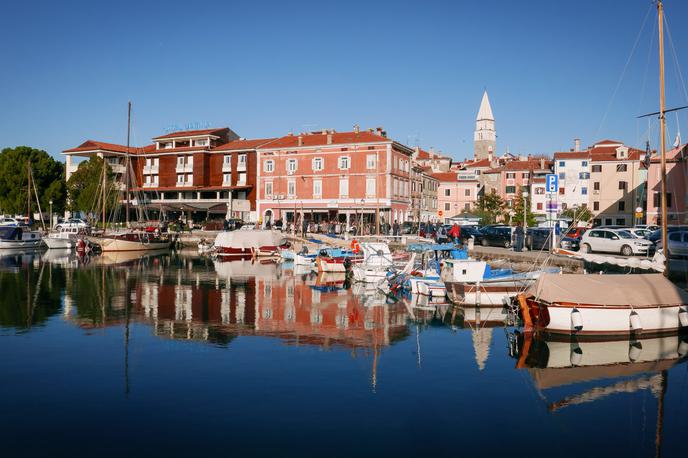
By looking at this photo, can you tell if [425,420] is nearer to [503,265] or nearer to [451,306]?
[451,306]

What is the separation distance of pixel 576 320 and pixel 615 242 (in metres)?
18.9

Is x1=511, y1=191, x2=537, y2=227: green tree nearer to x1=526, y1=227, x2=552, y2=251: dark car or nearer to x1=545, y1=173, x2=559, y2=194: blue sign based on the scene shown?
x1=526, y1=227, x2=552, y2=251: dark car

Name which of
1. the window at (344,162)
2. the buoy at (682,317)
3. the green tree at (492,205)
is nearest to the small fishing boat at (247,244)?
the window at (344,162)

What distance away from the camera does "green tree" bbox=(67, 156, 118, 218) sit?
72250 mm

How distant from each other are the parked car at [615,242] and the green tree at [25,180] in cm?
6419

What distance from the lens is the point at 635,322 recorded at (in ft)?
59.2

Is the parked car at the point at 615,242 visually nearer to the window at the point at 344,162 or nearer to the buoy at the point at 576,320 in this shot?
the buoy at the point at 576,320

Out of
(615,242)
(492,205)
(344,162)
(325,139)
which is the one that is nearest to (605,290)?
(615,242)

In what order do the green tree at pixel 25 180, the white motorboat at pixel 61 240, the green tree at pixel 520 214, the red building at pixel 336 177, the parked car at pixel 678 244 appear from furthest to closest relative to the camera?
the green tree at pixel 25 180
the green tree at pixel 520 214
the red building at pixel 336 177
the white motorboat at pixel 61 240
the parked car at pixel 678 244

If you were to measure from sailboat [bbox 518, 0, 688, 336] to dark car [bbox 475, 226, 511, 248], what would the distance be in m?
25.5

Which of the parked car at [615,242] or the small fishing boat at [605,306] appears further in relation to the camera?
the parked car at [615,242]

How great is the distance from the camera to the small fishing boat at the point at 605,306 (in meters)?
18.1

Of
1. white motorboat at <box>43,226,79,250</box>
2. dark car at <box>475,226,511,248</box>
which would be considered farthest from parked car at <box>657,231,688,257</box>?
white motorboat at <box>43,226,79,250</box>

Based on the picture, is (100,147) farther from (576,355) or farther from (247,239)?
(576,355)
